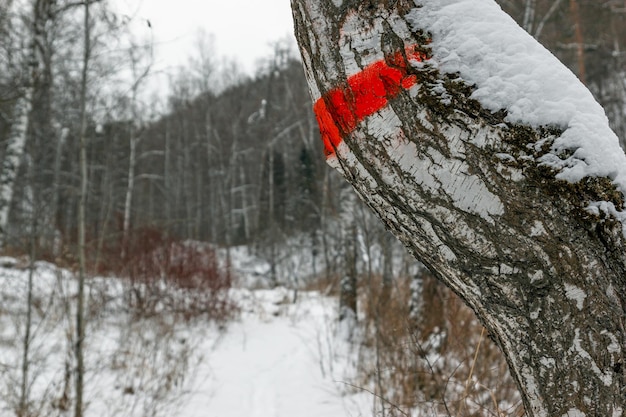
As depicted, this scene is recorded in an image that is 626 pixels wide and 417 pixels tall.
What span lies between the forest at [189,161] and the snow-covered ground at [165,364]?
0.38 meters

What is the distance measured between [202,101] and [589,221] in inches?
918

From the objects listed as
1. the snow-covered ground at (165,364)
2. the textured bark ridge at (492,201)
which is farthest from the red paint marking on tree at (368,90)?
the snow-covered ground at (165,364)

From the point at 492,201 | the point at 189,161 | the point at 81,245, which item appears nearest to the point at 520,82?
the point at 492,201

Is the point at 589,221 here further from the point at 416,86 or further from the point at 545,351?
the point at 416,86

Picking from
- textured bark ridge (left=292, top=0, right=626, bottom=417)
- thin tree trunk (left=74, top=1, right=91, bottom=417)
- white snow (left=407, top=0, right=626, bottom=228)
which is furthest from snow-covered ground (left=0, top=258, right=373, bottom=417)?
white snow (left=407, top=0, right=626, bottom=228)

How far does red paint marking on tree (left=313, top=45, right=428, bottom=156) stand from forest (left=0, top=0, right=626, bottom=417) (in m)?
1.92

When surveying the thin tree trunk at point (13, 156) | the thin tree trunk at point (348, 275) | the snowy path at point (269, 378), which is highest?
the thin tree trunk at point (13, 156)

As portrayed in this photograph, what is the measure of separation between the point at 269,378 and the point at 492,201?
4.69 meters

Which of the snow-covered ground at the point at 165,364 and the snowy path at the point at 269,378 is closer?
the snow-covered ground at the point at 165,364

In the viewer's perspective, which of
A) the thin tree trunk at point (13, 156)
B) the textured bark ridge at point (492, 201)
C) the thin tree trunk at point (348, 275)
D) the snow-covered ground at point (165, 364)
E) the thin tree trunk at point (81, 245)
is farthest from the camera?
the thin tree trunk at point (348, 275)

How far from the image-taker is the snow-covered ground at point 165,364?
342cm

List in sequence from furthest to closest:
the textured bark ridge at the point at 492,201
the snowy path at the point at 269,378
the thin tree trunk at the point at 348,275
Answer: the thin tree trunk at the point at 348,275 < the snowy path at the point at 269,378 < the textured bark ridge at the point at 492,201

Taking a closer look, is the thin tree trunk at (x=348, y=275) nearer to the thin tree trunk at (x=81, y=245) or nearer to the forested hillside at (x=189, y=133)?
the forested hillside at (x=189, y=133)

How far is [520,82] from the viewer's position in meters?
0.75
